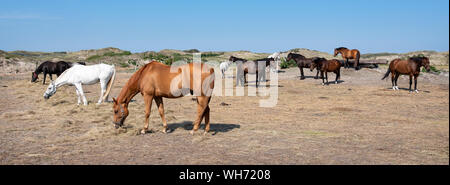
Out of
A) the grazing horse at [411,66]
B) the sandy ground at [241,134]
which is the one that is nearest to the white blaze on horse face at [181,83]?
the sandy ground at [241,134]

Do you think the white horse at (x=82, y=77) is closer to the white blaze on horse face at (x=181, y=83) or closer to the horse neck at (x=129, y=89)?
the horse neck at (x=129, y=89)

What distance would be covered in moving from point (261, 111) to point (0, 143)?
8.45 meters

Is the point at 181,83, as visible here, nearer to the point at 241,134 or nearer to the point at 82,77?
the point at 241,134

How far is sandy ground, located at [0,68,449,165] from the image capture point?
6.51m

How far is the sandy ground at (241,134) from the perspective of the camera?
21.4ft

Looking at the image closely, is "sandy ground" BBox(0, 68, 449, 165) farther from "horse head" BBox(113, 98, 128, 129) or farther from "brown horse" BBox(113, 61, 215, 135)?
"brown horse" BBox(113, 61, 215, 135)

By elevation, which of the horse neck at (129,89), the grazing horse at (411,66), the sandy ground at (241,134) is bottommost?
the sandy ground at (241,134)

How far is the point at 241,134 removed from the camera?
8.73 m
